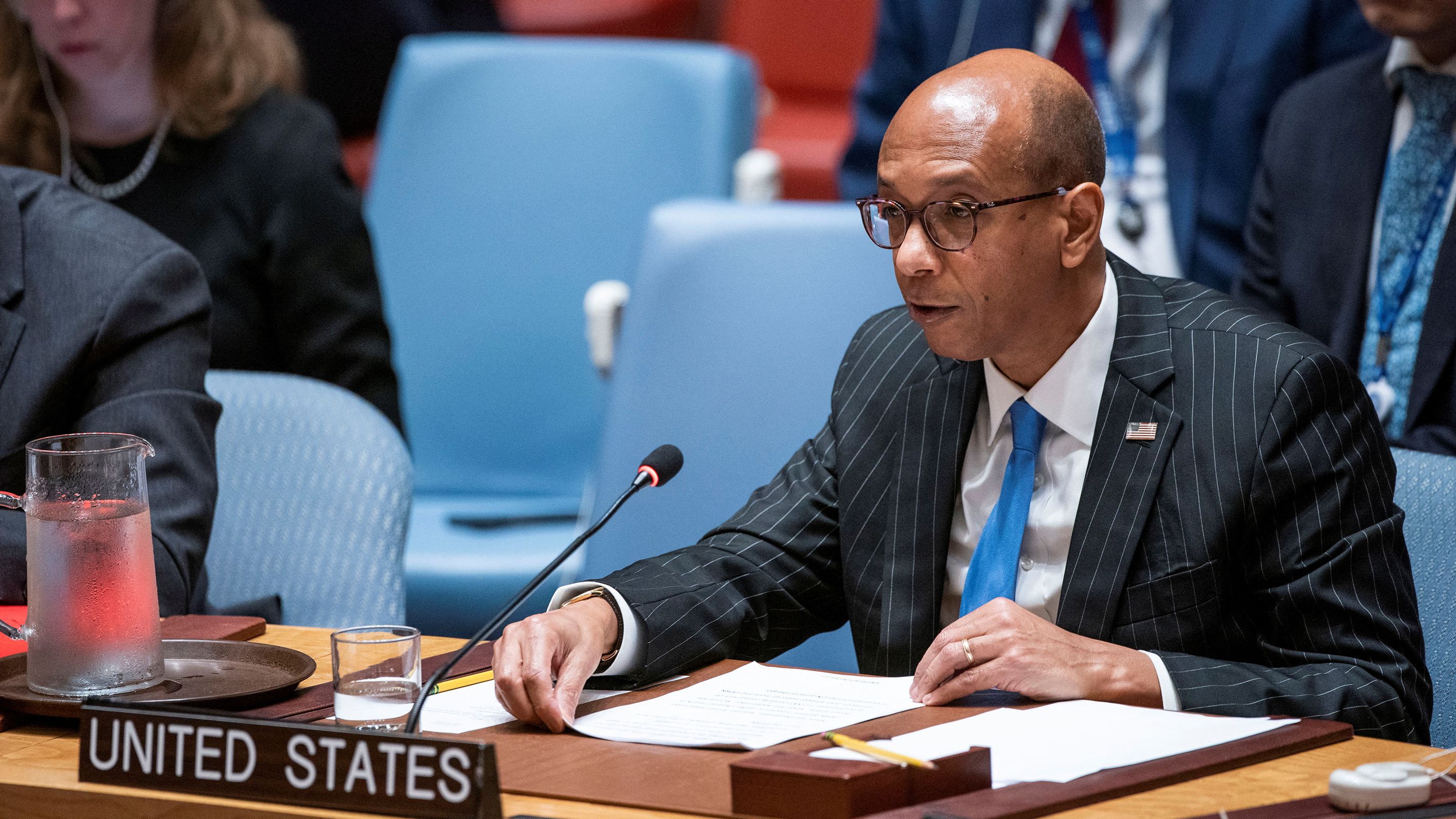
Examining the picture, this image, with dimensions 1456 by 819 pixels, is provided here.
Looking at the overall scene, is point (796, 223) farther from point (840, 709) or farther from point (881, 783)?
point (881, 783)

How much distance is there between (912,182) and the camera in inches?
61.6

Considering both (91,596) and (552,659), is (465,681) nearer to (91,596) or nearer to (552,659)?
(552,659)

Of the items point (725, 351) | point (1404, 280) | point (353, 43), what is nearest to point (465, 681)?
point (725, 351)

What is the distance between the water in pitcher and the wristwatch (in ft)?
1.15

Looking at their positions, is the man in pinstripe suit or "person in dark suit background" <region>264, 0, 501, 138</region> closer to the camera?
the man in pinstripe suit

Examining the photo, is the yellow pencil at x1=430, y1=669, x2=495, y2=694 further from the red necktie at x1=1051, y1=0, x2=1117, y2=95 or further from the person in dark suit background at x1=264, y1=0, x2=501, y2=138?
the person in dark suit background at x1=264, y1=0, x2=501, y2=138

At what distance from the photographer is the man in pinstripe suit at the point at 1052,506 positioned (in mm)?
1406

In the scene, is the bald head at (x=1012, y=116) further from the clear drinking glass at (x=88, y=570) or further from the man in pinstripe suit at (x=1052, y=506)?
the clear drinking glass at (x=88, y=570)

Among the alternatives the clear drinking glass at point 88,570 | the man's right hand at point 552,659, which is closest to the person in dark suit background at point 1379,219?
the man's right hand at point 552,659

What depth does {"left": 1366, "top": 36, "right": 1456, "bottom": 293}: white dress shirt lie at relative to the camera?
2334 mm

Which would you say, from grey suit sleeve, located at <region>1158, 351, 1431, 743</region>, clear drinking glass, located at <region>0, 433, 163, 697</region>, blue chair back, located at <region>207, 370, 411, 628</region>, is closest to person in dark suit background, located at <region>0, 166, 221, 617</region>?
blue chair back, located at <region>207, 370, 411, 628</region>

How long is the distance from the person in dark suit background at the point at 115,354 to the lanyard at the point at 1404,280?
5.00ft

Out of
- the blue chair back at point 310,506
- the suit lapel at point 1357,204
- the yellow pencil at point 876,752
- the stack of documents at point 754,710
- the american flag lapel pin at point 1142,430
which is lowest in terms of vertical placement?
the blue chair back at point 310,506

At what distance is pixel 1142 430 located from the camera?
157 cm
